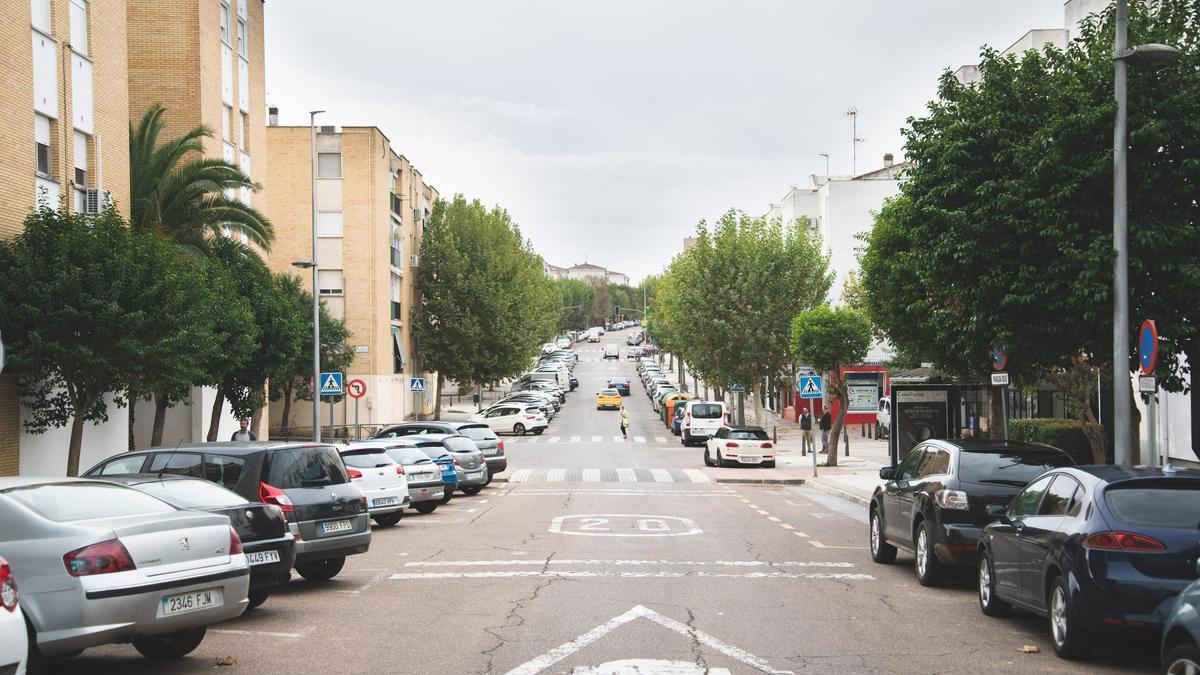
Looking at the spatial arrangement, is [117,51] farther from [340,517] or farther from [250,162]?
[340,517]

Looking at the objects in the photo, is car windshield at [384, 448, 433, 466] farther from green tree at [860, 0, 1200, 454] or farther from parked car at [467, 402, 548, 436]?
parked car at [467, 402, 548, 436]

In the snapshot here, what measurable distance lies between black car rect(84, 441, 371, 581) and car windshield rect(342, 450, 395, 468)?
5607mm

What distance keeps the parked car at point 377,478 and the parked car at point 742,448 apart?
19.1 metres

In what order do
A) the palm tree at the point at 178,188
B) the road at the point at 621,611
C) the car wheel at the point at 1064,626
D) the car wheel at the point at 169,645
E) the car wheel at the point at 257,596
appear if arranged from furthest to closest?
the palm tree at the point at 178,188
the car wheel at the point at 257,596
the car wheel at the point at 169,645
the road at the point at 621,611
the car wheel at the point at 1064,626

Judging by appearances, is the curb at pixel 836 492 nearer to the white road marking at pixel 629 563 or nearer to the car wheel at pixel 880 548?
the car wheel at pixel 880 548

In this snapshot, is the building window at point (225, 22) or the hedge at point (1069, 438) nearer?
the hedge at point (1069, 438)

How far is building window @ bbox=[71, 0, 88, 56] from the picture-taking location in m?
25.4

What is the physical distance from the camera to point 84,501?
28.5ft

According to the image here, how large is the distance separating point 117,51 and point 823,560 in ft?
68.6

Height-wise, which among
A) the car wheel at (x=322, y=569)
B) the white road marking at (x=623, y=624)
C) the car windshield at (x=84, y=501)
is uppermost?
the car windshield at (x=84, y=501)

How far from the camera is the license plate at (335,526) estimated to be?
13.0 meters

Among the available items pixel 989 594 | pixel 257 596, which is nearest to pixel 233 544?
pixel 257 596

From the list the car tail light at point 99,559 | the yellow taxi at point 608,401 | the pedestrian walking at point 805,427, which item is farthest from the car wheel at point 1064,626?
the yellow taxi at point 608,401

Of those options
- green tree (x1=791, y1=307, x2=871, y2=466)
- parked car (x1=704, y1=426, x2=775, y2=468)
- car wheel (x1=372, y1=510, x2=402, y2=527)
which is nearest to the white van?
green tree (x1=791, y1=307, x2=871, y2=466)
